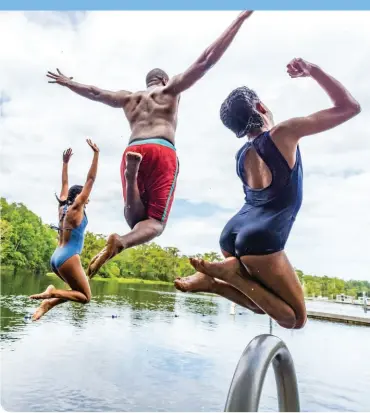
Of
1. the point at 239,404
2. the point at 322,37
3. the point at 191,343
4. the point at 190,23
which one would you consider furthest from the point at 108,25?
the point at 191,343

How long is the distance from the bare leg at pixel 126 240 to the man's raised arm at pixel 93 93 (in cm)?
63

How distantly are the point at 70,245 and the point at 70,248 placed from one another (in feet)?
0.06

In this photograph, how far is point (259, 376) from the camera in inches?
23.7

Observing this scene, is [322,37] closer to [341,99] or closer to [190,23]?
[190,23]

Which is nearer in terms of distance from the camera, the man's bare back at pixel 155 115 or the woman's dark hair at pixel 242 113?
A: the woman's dark hair at pixel 242 113

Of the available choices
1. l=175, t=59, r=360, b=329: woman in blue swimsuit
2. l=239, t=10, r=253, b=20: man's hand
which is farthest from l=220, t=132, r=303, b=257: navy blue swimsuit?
l=239, t=10, r=253, b=20: man's hand

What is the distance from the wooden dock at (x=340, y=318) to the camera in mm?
5997

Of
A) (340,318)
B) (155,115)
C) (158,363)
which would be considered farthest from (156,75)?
(158,363)

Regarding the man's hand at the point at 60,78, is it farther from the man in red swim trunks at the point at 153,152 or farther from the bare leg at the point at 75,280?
the bare leg at the point at 75,280

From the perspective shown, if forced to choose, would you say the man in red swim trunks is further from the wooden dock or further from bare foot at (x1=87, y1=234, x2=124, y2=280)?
the wooden dock

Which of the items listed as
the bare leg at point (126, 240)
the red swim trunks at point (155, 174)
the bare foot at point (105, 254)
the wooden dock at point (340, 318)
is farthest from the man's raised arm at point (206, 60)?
the wooden dock at point (340, 318)

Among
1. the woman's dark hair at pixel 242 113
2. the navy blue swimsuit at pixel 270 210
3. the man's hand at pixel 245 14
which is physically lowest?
the navy blue swimsuit at pixel 270 210

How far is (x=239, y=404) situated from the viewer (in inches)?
21.9

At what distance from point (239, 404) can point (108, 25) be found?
2.71 m
